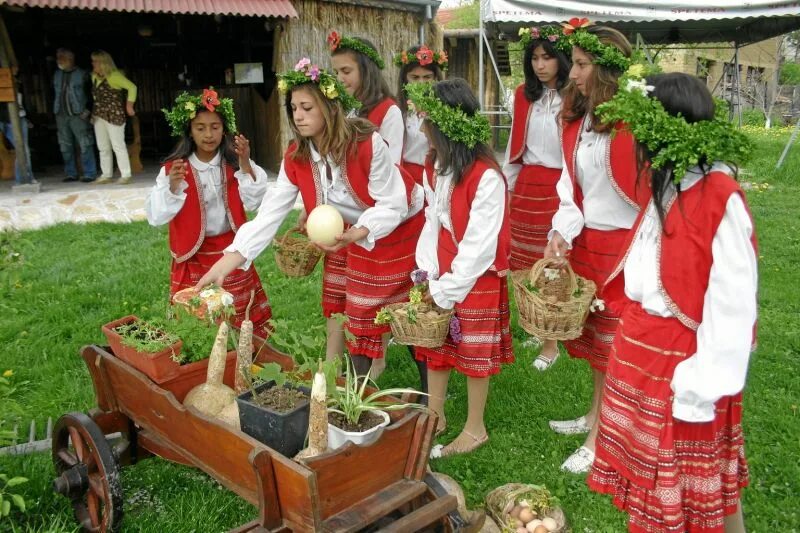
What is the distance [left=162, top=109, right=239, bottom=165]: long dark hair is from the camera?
13.0ft

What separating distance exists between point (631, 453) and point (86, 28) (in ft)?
40.6

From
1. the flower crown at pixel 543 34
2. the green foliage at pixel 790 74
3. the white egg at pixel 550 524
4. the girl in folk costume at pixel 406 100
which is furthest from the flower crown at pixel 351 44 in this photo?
the green foliage at pixel 790 74

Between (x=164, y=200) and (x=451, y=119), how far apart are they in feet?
5.54

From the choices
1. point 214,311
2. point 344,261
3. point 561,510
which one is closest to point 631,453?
point 561,510

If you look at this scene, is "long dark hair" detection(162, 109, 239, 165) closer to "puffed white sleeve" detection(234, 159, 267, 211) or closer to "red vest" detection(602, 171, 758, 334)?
"puffed white sleeve" detection(234, 159, 267, 211)

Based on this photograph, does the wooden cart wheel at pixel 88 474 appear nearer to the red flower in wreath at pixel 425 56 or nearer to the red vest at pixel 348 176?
the red vest at pixel 348 176

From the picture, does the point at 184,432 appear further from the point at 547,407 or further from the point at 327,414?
the point at 547,407

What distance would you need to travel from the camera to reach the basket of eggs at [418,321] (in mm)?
3217

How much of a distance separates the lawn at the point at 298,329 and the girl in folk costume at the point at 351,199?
26.7 inches

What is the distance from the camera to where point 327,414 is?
2273mm

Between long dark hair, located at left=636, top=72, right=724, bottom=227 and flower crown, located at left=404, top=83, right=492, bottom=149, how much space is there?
101 centimetres

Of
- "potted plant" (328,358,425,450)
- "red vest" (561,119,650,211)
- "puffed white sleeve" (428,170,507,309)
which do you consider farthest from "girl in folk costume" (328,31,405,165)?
"potted plant" (328,358,425,450)

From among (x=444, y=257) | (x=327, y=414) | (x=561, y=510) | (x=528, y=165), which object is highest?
(x=528, y=165)

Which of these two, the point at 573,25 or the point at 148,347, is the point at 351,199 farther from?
the point at 573,25
